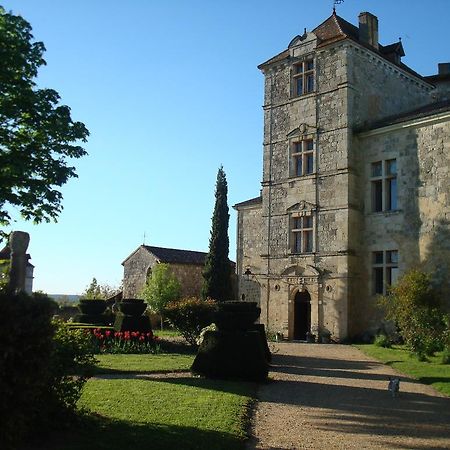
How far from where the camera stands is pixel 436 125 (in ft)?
73.6

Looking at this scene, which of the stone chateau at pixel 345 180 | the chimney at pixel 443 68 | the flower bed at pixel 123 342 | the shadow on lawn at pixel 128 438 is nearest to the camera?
the shadow on lawn at pixel 128 438

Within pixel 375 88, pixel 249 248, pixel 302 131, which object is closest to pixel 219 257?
pixel 249 248

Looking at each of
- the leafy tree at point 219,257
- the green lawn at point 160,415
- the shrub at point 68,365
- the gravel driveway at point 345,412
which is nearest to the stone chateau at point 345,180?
the leafy tree at point 219,257

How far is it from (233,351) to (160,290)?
22.5m

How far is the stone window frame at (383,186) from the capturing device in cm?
2402

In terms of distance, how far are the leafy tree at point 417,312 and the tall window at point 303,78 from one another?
10411 millimetres

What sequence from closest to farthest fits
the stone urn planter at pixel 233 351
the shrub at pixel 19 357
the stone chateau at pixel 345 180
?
the shrub at pixel 19 357 < the stone urn planter at pixel 233 351 < the stone chateau at pixel 345 180

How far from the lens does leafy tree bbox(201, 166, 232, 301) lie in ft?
106

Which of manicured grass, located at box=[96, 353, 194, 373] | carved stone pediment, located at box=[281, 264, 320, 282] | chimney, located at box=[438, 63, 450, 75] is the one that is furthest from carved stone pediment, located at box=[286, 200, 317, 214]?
chimney, located at box=[438, 63, 450, 75]

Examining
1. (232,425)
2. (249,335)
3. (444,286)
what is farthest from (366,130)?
(232,425)

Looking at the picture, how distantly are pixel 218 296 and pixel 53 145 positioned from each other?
19816 mm

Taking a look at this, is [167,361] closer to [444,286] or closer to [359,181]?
[444,286]

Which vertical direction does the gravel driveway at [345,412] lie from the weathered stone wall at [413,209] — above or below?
below

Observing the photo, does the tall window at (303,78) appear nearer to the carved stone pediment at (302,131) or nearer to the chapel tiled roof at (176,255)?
the carved stone pediment at (302,131)
